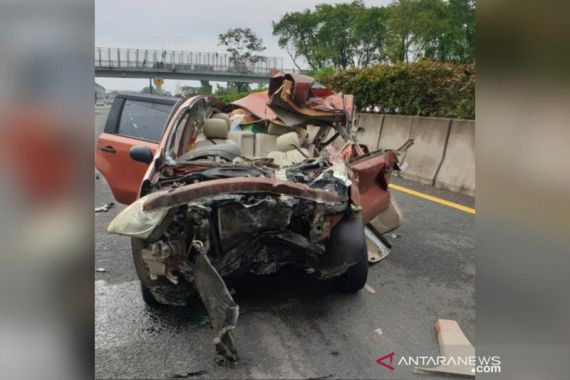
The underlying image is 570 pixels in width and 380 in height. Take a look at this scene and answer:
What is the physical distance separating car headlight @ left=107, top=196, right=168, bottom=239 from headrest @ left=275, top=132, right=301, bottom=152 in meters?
2.21

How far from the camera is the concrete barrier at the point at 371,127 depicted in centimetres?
912

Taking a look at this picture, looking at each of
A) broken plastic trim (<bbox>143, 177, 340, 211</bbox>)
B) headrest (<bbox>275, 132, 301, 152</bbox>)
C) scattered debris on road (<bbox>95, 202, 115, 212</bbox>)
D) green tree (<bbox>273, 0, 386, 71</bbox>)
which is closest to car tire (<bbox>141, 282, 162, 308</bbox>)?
broken plastic trim (<bbox>143, 177, 340, 211</bbox>)

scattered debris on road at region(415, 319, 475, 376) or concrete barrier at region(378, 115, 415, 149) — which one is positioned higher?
concrete barrier at region(378, 115, 415, 149)

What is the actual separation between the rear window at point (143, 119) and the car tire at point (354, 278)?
278cm

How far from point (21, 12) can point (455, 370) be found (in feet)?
8.01

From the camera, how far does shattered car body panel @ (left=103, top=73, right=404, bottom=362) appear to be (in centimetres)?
241

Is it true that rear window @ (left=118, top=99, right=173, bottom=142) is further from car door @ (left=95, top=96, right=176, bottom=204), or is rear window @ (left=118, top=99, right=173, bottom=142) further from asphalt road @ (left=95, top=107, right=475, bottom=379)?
asphalt road @ (left=95, top=107, right=475, bottom=379)

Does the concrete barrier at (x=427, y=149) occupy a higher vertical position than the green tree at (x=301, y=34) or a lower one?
lower

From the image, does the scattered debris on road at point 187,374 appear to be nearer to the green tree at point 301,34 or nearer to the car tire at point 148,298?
the car tire at point 148,298

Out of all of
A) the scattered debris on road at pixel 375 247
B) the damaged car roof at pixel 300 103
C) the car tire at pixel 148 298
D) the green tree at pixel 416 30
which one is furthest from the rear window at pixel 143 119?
the green tree at pixel 416 30

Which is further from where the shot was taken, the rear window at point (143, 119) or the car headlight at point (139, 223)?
the rear window at point (143, 119)

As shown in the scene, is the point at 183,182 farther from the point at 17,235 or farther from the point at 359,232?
the point at 17,235

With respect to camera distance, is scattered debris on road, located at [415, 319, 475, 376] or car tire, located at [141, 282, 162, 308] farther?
car tire, located at [141, 282, 162, 308]

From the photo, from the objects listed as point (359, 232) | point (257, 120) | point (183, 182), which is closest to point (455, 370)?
point (359, 232)
